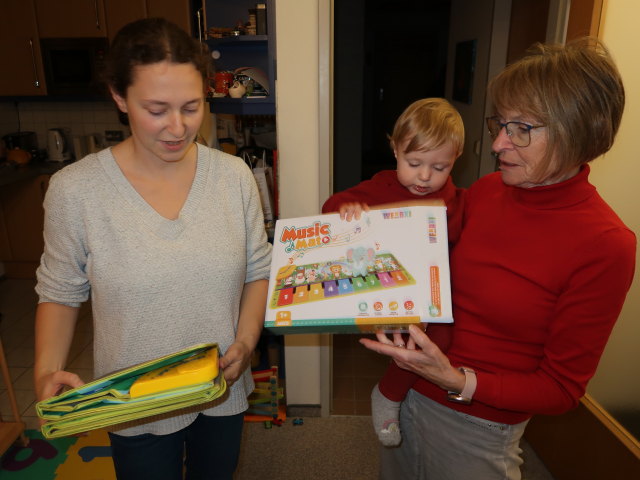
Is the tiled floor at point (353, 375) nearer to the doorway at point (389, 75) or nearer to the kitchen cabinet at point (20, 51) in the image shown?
the doorway at point (389, 75)

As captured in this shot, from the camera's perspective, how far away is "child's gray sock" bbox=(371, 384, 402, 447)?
1147mm

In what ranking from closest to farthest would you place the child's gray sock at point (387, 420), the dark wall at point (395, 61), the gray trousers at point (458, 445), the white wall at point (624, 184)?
the gray trousers at point (458, 445)
the child's gray sock at point (387, 420)
the white wall at point (624, 184)
the dark wall at point (395, 61)

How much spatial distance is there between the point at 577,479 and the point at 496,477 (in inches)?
43.7

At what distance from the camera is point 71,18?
345cm

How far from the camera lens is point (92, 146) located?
3.97m

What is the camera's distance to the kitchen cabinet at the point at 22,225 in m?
3.70

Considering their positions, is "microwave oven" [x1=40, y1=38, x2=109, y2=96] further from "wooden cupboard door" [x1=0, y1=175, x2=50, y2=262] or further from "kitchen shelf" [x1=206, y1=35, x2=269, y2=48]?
"kitchen shelf" [x1=206, y1=35, x2=269, y2=48]

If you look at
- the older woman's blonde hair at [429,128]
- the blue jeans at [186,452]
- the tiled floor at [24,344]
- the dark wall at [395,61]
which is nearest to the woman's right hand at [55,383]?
the blue jeans at [186,452]

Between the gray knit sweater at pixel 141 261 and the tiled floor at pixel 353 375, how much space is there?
1500mm

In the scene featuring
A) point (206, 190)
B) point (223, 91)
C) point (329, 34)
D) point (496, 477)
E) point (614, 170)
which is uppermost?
point (329, 34)

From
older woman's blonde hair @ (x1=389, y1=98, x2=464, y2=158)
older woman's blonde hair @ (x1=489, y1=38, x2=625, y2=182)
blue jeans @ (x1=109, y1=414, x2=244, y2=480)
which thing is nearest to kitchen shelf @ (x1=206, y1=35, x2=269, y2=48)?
older woman's blonde hair @ (x1=389, y1=98, x2=464, y2=158)

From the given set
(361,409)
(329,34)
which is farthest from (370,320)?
(361,409)

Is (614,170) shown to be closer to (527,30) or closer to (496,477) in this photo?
(527,30)

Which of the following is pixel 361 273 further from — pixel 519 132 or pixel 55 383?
pixel 55 383
